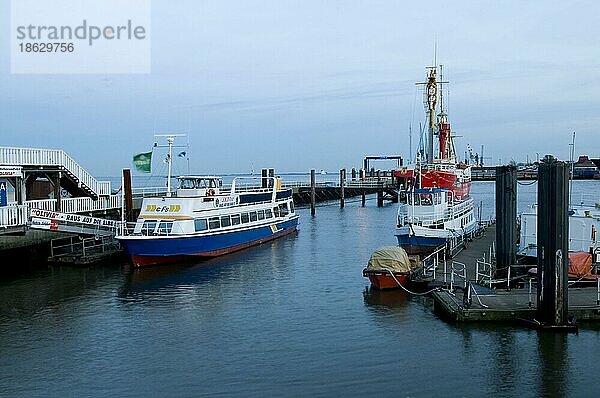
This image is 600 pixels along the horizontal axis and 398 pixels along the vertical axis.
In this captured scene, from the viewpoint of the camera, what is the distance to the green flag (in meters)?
39.4

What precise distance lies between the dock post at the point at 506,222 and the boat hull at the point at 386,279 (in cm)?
384

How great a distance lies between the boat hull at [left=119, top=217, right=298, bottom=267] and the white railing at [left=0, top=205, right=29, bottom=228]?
198 inches

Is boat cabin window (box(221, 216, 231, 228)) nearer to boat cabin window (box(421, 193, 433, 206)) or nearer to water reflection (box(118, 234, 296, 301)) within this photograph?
→ water reflection (box(118, 234, 296, 301))

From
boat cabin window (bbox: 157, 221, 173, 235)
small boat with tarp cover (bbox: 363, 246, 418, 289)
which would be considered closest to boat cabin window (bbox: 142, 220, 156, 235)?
boat cabin window (bbox: 157, 221, 173, 235)

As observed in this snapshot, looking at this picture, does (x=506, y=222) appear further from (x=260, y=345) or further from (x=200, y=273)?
(x=200, y=273)

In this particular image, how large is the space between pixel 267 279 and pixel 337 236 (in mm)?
20277

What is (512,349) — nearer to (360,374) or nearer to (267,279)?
(360,374)

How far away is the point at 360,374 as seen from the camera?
17.1 metres

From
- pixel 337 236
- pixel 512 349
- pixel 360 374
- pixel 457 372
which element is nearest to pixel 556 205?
pixel 512 349

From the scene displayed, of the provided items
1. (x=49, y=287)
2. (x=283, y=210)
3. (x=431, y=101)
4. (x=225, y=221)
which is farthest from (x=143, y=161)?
(x=431, y=101)

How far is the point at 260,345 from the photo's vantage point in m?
20.0

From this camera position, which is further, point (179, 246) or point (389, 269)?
point (179, 246)

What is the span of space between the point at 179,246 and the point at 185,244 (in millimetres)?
430

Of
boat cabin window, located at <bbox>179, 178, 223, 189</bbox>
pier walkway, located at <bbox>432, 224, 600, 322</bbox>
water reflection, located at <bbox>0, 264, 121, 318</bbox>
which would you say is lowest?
water reflection, located at <bbox>0, 264, 121, 318</bbox>
